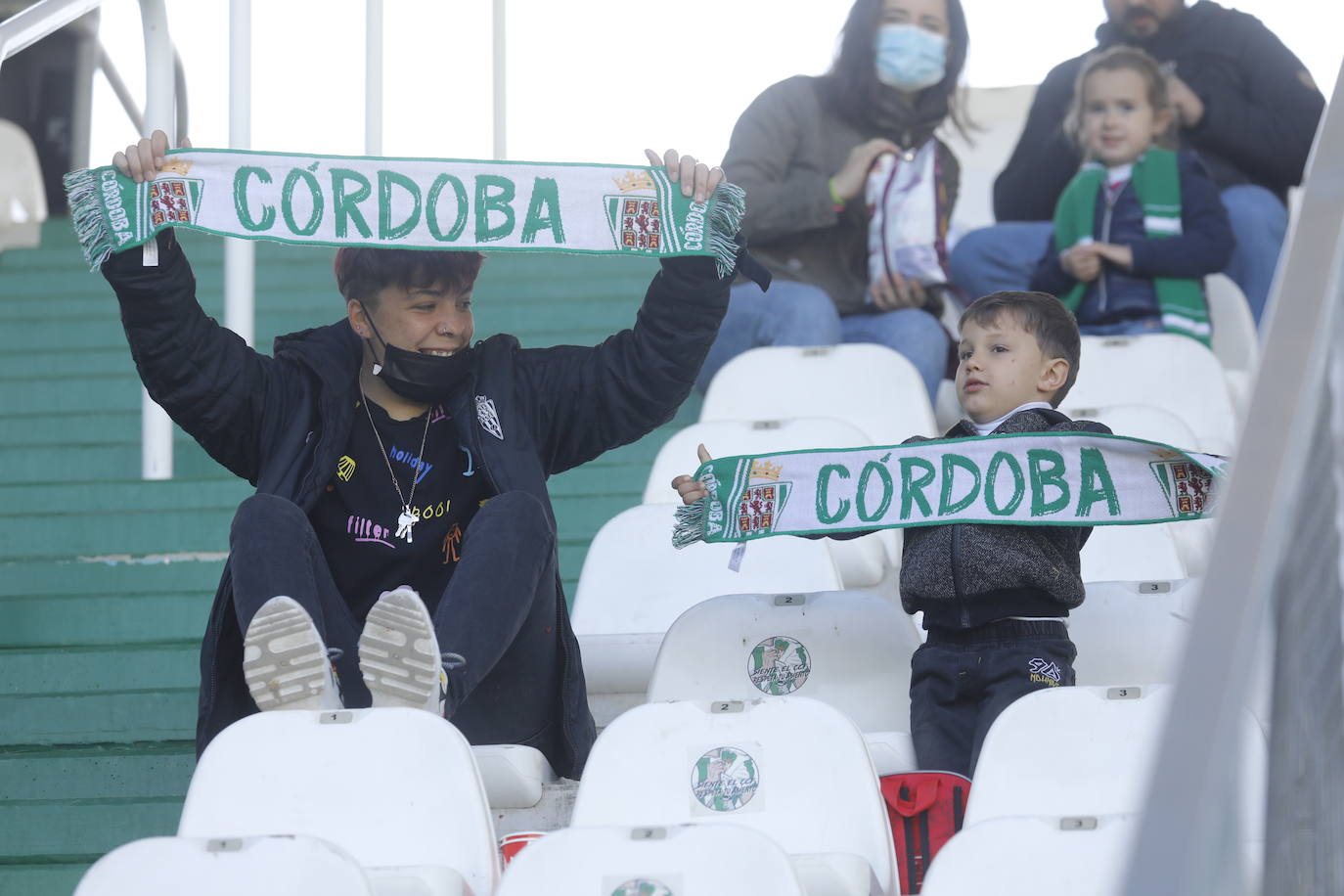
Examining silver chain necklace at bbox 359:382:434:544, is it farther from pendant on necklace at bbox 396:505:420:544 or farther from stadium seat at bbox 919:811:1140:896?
stadium seat at bbox 919:811:1140:896

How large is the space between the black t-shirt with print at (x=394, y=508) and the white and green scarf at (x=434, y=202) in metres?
0.35

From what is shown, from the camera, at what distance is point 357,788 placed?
2691mm

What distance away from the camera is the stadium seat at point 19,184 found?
22.5 ft

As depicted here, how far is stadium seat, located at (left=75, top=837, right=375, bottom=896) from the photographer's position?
7.61 feet

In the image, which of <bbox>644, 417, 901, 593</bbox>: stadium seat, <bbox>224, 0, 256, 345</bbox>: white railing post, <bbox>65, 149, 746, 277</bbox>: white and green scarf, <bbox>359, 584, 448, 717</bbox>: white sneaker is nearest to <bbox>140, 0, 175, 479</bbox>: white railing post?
<bbox>224, 0, 256, 345</bbox>: white railing post

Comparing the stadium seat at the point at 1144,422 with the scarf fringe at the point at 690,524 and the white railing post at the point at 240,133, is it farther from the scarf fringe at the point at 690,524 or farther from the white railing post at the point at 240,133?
the white railing post at the point at 240,133

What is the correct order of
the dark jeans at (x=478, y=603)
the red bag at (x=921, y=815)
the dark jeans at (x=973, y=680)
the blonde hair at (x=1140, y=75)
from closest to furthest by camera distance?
the red bag at (x=921, y=815), the dark jeans at (x=478, y=603), the dark jeans at (x=973, y=680), the blonde hair at (x=1140, y=75)

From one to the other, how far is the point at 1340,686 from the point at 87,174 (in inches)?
99.6

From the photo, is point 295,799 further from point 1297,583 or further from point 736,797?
point 1297,583

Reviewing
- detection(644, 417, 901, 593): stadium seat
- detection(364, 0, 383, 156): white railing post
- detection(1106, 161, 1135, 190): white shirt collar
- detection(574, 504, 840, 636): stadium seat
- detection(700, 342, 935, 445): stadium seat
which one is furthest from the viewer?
detection(364, 0, 383, 156): white railing post

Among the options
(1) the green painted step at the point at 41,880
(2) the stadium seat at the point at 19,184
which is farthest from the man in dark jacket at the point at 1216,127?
(2) the stadium seat at the point at 19,184

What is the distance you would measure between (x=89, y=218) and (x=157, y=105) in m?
1.37

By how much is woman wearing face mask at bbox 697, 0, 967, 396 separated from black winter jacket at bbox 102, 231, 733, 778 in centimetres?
158

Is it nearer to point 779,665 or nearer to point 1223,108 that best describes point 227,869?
point 779,665
